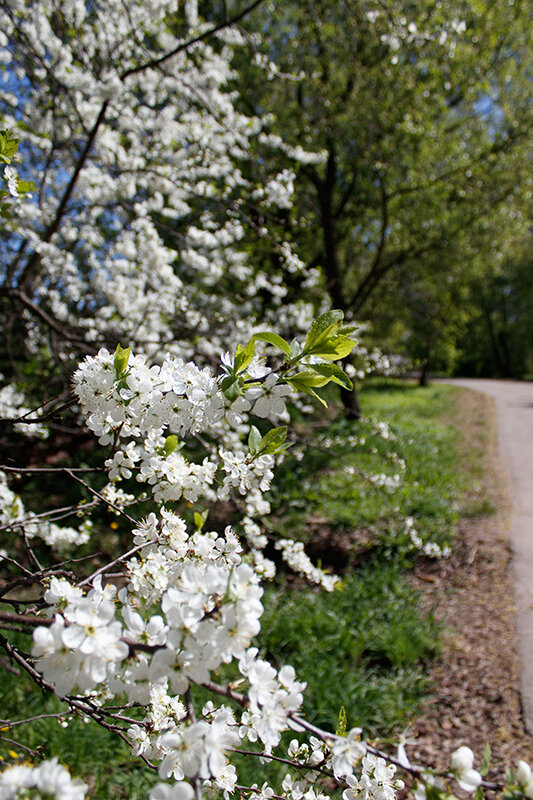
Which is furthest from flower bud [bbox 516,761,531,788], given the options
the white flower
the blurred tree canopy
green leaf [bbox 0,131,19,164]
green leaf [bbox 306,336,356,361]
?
the blurred tree canopy

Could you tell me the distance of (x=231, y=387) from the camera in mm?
1031

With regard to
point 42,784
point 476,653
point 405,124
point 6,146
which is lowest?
point 476,653

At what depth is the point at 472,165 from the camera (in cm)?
686

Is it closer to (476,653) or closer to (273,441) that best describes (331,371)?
(273,441)

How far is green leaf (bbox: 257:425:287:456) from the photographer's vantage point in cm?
117

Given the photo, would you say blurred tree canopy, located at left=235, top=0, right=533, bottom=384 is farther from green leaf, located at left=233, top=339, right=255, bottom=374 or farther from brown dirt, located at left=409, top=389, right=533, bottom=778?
green leaf, located at left=233, top=339, right=255, bottom=374

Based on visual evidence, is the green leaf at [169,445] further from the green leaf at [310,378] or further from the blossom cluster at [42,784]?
the blossom cluster at [42,784]

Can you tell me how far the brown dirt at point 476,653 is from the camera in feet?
8.89

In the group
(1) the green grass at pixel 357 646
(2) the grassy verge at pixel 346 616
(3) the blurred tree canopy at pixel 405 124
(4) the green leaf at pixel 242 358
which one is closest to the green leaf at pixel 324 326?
(4) the green leaf at pixel 242 358

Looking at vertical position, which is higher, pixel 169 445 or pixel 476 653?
pixel 169 445

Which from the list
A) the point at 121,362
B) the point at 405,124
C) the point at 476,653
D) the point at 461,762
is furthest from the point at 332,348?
the point at 405,124

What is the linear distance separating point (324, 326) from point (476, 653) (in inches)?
129

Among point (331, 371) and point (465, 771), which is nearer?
point (465, 771)

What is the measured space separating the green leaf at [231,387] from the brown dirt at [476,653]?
7.88 feet
